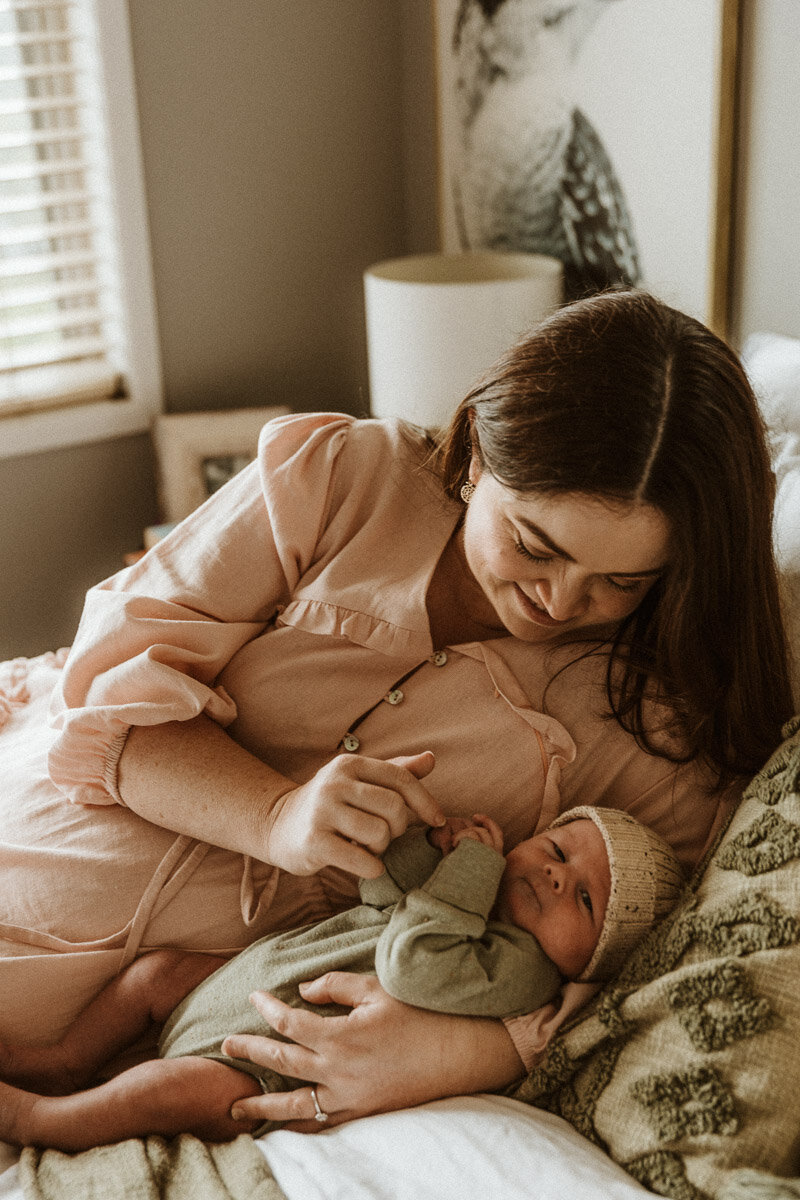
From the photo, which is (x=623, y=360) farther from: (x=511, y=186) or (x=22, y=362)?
(x=22, y=362)

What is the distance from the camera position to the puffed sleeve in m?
1.28

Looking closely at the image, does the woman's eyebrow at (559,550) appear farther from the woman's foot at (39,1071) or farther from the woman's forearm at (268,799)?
the woman's foot at (39,1071)

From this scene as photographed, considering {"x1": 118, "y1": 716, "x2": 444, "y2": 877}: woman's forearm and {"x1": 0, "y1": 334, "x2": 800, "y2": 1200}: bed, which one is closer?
{"x1": 0, "y1": 334, "x2": 800, "y2": 1200}: bed

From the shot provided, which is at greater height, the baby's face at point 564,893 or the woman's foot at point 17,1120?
the baby's face at point 564,893

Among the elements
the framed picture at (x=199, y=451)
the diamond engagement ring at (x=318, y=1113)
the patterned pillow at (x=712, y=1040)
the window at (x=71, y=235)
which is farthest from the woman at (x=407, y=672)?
the window at (x=71, y=235)

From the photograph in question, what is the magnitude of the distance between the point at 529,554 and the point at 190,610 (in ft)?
1.33

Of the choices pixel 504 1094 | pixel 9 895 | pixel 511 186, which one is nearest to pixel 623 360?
pixel 504 1094

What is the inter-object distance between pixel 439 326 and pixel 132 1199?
5.21 feet

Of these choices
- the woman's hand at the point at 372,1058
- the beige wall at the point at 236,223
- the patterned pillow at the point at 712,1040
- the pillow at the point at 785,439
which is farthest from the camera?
the beige wall at the point at 236,223

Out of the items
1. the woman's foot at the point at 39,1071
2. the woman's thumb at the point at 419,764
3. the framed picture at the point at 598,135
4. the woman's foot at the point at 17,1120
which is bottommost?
the woman's foot at the point at 39,1071

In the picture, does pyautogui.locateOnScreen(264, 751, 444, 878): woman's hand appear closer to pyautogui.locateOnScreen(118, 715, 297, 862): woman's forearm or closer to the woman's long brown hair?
pyautogui.locateOnScreen(118, 715, 297, 862): woman's forearm

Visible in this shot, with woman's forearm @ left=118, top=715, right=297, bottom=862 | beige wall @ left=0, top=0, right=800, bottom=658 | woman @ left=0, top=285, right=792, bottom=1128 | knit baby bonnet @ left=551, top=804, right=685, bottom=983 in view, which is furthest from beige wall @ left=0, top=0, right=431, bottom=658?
knit baby bonnet @ left=551, top=804, right=685, bottom=983

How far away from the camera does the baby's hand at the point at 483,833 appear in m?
1.21

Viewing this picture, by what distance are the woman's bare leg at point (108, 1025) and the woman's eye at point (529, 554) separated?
1.92 feet
